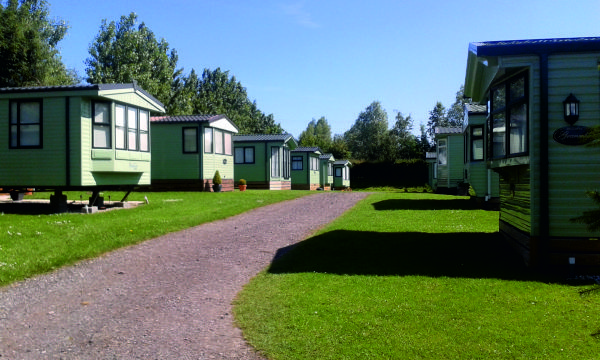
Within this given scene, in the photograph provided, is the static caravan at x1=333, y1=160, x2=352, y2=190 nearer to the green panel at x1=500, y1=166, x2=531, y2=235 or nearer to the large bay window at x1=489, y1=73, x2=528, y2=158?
the green panel at x1=500, y1=166, x2=531, y2=235

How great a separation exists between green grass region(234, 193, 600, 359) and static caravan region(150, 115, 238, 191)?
47.8 ft

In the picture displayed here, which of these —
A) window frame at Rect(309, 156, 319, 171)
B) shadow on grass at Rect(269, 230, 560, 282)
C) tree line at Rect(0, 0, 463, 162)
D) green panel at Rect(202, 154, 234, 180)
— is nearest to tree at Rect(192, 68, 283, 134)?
tree line at Rect(0, 0, 463, 162)

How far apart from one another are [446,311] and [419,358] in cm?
136

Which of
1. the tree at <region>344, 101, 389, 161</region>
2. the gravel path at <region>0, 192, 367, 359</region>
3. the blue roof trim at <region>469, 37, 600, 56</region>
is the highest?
the tree at <region>344, 101, 389, 161</region>

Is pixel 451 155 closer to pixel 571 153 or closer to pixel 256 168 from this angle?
pixel 256 168

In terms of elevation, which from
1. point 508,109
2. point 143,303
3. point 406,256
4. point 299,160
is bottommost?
point 143,303

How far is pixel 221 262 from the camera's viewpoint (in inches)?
328

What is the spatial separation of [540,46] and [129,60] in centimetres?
4253

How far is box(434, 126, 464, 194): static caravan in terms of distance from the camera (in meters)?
25.6

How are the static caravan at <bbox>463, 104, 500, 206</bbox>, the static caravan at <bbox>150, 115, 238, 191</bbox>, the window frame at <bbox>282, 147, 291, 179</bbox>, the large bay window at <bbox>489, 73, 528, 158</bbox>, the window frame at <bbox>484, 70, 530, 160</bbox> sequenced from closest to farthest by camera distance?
the window frame at <bbox>484, 70, 530, 160</bbox>
the large bay window at <bbox>489, 73, 528, 158</bbox>
the static caravan at <bbox>463, 104, 500, 206</bbox>
the static caravan at <bbox>150, 115, 238, 191</bbox>
the window frame at <bbox>282, 147, 291, 179</bbox>

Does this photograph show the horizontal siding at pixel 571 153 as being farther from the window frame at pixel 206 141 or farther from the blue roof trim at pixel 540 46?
the window frame at pixel 206 141

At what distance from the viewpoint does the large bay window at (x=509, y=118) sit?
27.3 ft

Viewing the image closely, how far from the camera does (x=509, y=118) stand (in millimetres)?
8836

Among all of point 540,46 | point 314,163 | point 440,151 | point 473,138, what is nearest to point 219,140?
point 440,151
